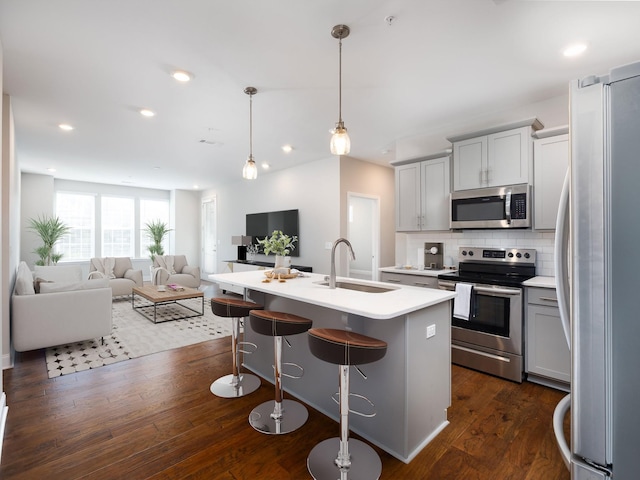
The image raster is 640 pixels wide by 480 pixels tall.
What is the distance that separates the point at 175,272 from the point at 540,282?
23.5 ft

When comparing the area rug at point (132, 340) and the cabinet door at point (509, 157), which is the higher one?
the cabinet door at point (509, 157)

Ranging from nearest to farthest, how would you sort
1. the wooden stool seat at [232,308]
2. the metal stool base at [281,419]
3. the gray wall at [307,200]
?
1. the metal stool base at [281,419]
2. the wooden stool seat at [232,308]
3. the gray wall at [307,200]

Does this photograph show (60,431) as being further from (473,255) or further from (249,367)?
(473,255)

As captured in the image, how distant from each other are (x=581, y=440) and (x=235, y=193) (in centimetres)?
802

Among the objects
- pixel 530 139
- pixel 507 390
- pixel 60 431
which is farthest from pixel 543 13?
pixel 60 431

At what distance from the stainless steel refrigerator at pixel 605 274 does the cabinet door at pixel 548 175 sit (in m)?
→ 2.47

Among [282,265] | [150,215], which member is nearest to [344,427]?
[282,265]

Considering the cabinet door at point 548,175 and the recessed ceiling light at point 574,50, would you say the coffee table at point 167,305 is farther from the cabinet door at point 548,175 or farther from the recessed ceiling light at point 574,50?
the recessed ceiling light at point 574,50

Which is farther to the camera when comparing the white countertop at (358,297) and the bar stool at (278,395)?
the bar stool at (278,395)

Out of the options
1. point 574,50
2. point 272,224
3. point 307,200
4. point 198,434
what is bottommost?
point 198,434

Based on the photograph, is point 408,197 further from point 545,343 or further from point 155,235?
point 155,235

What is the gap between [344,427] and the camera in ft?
5.78

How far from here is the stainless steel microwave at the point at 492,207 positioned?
10.4 ft

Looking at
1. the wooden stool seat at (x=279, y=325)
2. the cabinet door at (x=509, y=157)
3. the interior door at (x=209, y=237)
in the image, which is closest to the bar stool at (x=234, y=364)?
the wooden stool seat at (x=279, y=325)
